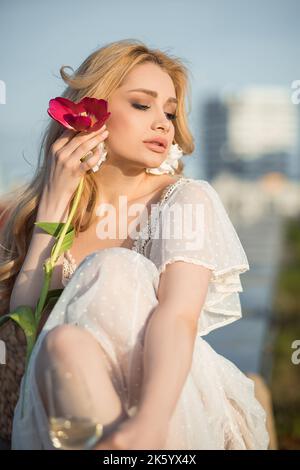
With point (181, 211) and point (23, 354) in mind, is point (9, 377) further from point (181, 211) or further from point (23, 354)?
point (181, 211)

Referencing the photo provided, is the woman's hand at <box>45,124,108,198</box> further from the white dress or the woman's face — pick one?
the white dress

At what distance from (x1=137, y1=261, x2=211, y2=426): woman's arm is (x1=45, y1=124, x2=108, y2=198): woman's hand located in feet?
1.74

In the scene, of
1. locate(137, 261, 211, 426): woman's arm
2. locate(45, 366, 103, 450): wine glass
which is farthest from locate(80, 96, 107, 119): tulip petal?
locate(45, 366, 103, 450): wine glass

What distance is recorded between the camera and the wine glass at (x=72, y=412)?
195cm

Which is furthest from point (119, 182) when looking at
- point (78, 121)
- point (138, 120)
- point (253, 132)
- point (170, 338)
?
point (253, 132)

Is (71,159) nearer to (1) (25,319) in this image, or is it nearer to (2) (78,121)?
(2) (78,121)

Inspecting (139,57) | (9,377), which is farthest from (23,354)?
(139,57)

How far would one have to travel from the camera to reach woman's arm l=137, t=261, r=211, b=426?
6.50 ft

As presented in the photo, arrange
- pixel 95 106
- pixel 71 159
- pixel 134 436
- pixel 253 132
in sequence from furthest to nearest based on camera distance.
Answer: pixel 253 132 < pixel 71 159 < pixel 95 106 < pixel 134 436

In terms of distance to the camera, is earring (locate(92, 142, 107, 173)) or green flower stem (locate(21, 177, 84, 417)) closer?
green flower stem (locate(21, 177, 84, 417))

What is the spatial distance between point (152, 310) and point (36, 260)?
61 cm

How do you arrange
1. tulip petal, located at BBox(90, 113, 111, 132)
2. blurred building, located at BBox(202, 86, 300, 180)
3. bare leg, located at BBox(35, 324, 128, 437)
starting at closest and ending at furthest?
bare leg, located at BBox(35, 324, 128, 437)
tulip petal, located at BBox(90, 113, 111, 132)
blurred building, located at BBox(202, 86, 300, 180)

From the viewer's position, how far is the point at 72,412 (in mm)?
1977
